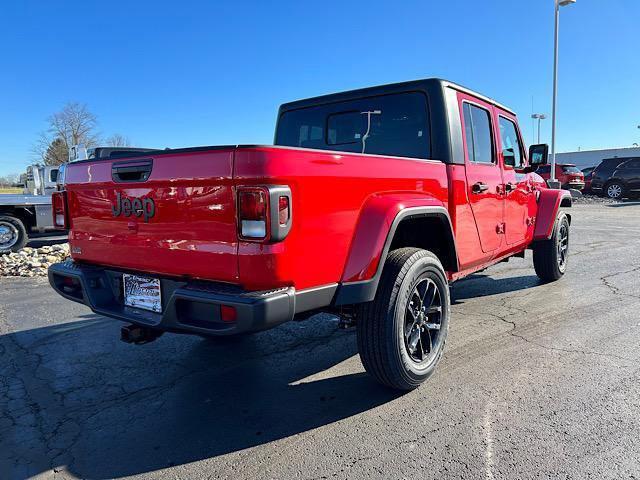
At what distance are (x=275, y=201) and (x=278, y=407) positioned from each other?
4.75 feet

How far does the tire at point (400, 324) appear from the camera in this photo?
2.78 meters

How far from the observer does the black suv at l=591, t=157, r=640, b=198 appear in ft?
68.5

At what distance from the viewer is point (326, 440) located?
250cm

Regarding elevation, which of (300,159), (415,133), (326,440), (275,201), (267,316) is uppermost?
(415,133)

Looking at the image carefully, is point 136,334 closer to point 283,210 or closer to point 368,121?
Answer: point 283,210

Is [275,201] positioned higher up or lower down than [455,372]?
higher up

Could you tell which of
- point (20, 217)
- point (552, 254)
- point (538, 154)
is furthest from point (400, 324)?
point (20, 217)

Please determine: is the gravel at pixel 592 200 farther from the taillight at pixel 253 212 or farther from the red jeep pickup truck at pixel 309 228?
the taillight at pixel 253 212

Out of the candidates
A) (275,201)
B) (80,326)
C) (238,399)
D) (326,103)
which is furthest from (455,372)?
(80,326)

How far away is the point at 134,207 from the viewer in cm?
271

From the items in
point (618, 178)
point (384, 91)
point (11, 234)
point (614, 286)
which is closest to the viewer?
point (384, 91)

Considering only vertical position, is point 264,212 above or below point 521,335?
above

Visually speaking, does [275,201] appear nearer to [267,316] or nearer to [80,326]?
[267,316]

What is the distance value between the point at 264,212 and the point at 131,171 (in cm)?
104
